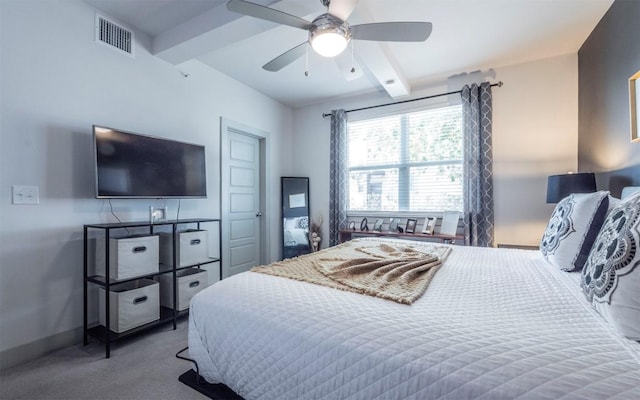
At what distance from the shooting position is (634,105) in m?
1.91

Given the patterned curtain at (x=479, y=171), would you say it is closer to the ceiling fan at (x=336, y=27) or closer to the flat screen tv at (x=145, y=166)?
the ceiling fan at (x=336, y=27)

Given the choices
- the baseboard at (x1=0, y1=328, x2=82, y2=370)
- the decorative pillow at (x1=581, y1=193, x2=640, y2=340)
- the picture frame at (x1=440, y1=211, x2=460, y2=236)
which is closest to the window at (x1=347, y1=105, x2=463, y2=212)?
the picture frame at (x1=440, y1=211, x2=460, y2=236)

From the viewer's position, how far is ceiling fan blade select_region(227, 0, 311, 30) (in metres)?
1.58

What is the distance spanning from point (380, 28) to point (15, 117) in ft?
8.15

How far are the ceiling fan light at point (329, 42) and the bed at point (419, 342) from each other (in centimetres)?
147

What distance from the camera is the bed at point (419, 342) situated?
27.2 inches

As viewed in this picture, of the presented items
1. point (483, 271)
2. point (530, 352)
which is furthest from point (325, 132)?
point (530, 352)

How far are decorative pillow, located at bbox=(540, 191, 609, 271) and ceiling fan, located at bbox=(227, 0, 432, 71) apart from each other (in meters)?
1.35

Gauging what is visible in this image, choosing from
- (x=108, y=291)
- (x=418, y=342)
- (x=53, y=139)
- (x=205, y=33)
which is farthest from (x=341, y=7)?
(x=108, y=291)

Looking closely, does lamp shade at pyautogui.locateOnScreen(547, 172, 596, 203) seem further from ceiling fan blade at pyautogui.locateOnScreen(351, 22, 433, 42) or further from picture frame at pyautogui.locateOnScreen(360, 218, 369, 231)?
picture frame at pyautogui.locateOnScreen(360, 218, 369, 231)

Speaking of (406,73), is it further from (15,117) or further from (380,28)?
(15,117)

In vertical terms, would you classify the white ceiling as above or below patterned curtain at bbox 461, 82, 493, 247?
above

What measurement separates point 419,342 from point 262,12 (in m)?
1.83

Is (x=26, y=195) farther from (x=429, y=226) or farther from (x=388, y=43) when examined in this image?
(x=429, y=226)
